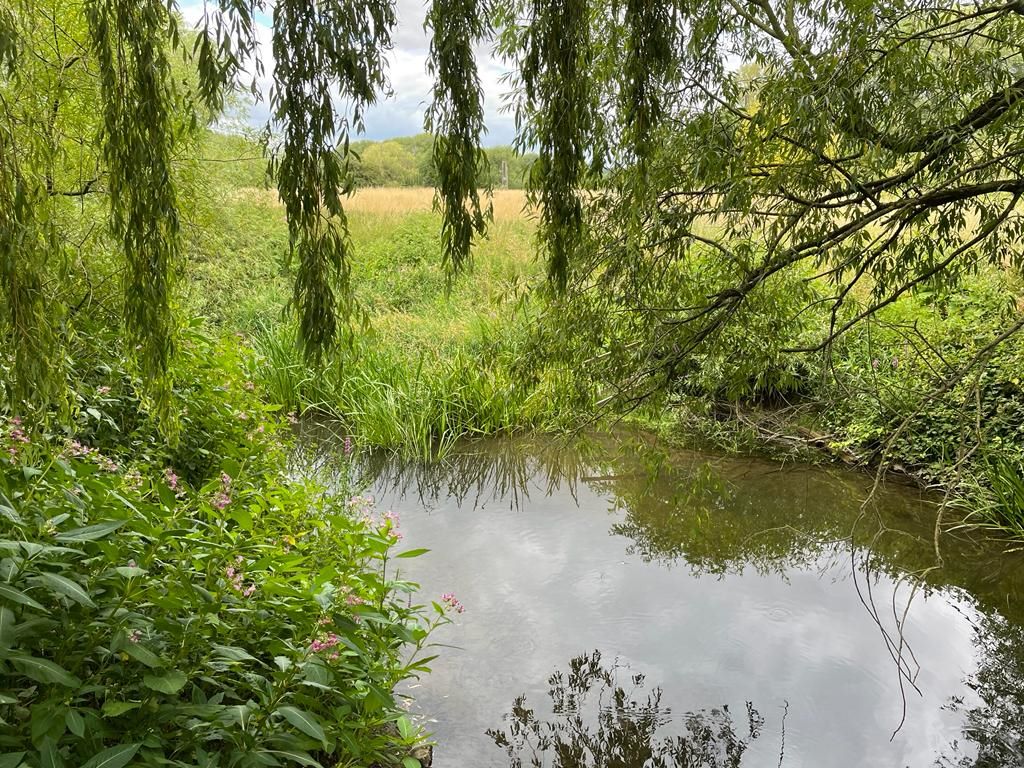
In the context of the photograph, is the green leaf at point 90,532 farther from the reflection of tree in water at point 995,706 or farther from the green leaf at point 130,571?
the reflection of tree in water at point 995,706

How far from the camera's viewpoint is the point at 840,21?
8.27 ft

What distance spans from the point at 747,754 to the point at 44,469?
2.63 m

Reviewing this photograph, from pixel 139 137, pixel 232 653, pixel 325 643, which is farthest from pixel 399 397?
pixel 139 137

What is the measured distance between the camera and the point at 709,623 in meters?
3.98

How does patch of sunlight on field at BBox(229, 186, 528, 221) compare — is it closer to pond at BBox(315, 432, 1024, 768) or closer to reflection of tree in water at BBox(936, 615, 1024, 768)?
pond at BBox(315, 432, 1024, 768)

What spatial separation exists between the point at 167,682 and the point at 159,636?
0.17 meters

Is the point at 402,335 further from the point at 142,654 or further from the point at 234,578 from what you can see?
the point at 142,654

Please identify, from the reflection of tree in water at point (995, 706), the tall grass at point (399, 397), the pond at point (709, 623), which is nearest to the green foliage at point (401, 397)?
the tall grass at point (399, 397)

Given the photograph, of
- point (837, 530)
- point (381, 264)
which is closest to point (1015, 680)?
point (837, 530)

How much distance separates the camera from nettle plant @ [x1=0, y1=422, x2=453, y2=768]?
157 centimetres

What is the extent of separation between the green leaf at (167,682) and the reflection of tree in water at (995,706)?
2.80 meters

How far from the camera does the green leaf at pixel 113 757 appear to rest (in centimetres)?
149

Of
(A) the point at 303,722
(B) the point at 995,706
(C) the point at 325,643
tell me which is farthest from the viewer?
(B) the point at 995,706

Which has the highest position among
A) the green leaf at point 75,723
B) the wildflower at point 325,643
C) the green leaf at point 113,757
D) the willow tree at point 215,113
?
the willow tree at point 215,113
